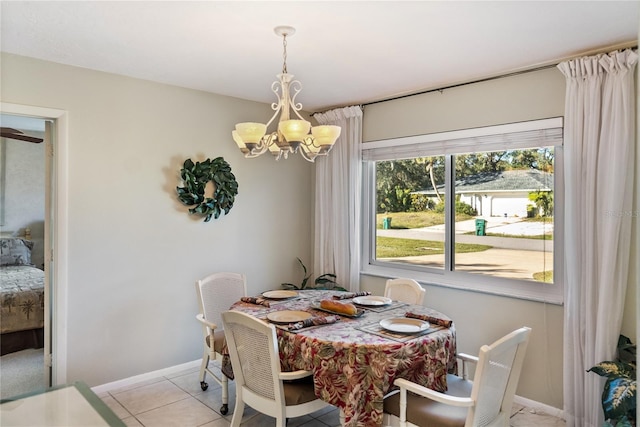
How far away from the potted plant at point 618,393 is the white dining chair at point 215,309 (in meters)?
2.27

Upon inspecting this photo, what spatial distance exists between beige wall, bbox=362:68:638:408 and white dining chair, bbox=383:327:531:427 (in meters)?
1.14

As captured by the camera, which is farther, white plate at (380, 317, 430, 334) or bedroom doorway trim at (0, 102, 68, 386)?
bedroom doorway trim at (0, 102, 68, 386)

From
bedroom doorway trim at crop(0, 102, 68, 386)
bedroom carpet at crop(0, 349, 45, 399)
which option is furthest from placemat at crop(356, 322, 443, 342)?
bedroom carpet at crop(0, 349, 45, 399)

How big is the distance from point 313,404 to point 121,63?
8.62 ft

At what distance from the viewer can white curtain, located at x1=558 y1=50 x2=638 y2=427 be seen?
8.47 ft

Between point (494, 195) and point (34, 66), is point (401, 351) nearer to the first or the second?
point (494, 195)

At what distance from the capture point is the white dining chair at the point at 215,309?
3.02 metres

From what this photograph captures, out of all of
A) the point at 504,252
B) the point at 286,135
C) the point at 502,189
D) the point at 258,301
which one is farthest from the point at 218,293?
the point at 502,189

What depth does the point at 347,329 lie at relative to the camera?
2.37 metres

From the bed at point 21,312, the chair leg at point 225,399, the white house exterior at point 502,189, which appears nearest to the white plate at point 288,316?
the chair leg at point 225,399

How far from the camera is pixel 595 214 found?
106 inches

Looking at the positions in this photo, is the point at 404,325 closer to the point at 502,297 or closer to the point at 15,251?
the point at 502,297

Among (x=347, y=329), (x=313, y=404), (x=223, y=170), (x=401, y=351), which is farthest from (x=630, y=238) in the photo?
(x=223, y=170)

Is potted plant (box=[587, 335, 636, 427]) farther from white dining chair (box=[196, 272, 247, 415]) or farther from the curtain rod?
white dining chair (box=[196, 272, 247, 415])
